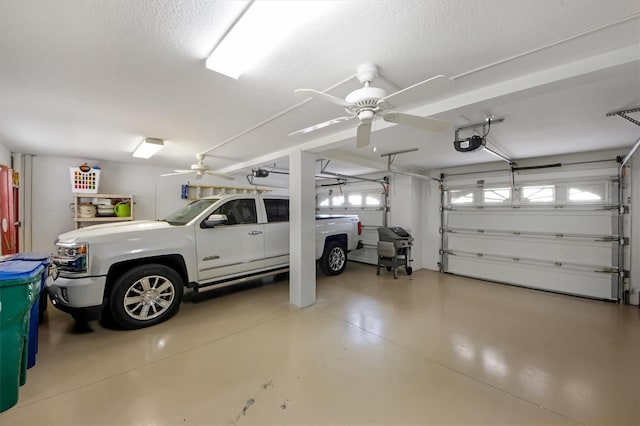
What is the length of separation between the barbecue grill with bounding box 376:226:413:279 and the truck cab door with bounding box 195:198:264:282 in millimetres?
2809

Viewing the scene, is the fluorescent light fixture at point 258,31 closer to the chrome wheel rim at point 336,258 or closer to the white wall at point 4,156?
the chrome wheel rim at point 336,258

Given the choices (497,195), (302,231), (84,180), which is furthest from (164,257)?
(497,195)

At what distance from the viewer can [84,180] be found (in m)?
4.88

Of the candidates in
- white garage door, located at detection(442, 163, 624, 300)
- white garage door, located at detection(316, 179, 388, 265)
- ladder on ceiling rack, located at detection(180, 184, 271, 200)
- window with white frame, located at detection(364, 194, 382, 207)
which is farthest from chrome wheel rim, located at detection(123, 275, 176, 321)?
white garage door, located at detection(442, 163, 624, 300)

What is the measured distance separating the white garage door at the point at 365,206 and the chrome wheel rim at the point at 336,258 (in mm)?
1307

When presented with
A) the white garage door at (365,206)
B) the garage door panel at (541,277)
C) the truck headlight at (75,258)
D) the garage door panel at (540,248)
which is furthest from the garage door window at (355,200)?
the truck headlight at (75,258)

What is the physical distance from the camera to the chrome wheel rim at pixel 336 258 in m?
5.74

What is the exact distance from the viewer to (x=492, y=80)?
2.04 metres

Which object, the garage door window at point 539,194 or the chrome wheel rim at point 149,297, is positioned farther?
the garage door window at point 539,194

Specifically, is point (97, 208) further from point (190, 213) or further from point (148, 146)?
point (190, 213)

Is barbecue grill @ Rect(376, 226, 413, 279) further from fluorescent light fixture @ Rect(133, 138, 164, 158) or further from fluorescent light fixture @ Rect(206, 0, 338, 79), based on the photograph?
fluorescent light fixture @ Rect(206, 0, 338, 79)

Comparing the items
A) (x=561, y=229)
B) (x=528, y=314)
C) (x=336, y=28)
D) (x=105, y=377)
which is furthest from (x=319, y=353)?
(x=561, y=229)

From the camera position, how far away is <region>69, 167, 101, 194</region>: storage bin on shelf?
479 centimetres

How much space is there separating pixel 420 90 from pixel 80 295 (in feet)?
12.3
